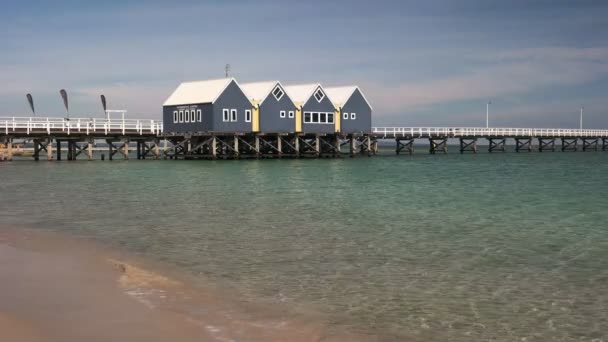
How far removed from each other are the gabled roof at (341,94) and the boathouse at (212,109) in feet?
37.0

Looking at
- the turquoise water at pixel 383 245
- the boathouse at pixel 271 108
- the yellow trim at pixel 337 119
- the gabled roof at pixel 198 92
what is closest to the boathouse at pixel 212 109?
the gabled roof at pixel 198 92

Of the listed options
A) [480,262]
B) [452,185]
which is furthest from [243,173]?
[480,262]

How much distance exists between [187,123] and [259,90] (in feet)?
23.5

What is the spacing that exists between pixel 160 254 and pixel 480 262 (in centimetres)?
633

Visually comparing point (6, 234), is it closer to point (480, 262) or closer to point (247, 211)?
point (247, 211)

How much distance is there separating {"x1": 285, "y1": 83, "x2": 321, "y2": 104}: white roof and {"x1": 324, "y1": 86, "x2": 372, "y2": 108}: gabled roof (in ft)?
11.9

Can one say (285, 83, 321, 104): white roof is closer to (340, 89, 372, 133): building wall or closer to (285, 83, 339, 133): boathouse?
(285, 83, 339, 133): boathouse

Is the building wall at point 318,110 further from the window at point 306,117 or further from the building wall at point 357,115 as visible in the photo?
the building wall at point 357,115

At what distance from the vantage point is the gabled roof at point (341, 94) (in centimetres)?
6625

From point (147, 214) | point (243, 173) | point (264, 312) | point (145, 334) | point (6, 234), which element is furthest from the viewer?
point (243, 173)

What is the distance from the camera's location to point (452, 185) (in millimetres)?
34312

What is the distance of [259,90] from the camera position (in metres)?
60.7

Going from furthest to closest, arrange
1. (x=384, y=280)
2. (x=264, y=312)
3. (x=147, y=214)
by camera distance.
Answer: (x=147, y=214) < (x=384, y=280) < (x=264, y=312)

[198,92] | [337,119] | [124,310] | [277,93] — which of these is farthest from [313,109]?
[124,310]
